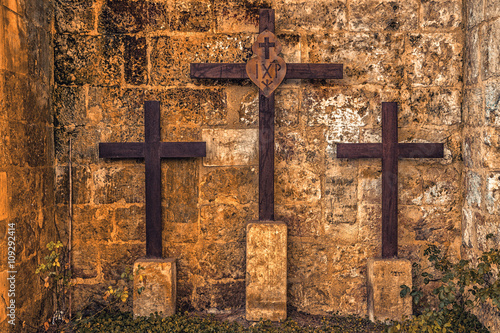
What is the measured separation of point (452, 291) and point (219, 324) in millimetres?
1644

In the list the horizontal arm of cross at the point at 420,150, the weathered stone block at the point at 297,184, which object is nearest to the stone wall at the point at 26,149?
the weathered stone block at the point at 297,184

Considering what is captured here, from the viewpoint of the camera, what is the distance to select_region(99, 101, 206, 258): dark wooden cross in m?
2.66

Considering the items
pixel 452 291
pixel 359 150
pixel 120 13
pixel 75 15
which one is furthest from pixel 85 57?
pixel 452 291

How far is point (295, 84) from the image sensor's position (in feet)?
9.12

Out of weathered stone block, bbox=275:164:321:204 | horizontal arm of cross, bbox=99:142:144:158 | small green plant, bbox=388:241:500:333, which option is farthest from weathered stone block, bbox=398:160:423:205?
horizontal arm of cross, bbox=99:142:144:158

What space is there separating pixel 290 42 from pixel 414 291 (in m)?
2.06

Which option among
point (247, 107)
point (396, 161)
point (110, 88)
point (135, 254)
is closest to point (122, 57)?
point (110, 88)

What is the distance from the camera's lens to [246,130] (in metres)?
2.78

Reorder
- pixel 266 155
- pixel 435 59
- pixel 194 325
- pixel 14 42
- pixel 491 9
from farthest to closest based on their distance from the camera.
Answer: pixel 435 59, pixel 266 155, pixel 194 325, pixel 491 9, pixel 14 42

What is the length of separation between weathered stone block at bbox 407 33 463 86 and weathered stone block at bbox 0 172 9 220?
2911mm

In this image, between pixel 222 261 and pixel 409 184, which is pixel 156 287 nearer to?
pixel 222 261

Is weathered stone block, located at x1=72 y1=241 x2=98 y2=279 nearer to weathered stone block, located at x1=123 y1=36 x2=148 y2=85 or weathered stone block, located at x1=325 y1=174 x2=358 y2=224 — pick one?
weathered stone block, located at x1=123 y1=36 x2=148 y2=85

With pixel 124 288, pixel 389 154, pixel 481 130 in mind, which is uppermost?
pixel 481 130

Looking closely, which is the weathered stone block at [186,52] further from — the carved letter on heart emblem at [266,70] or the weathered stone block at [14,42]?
the weathered stone block at [14,42]
